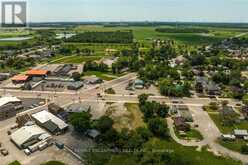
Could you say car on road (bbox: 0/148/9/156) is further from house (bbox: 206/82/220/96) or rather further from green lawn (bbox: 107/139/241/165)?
house (bbox: 206/82/220/96)

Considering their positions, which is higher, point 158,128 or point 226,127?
point 158,128

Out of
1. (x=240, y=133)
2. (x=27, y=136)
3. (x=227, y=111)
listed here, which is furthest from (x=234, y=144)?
(x=27, y=136)

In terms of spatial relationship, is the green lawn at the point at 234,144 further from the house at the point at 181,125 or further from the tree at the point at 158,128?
the tree at the point at 158,128

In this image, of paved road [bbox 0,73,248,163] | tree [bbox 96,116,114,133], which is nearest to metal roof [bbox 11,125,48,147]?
tree [bbox 96,116,114,133]

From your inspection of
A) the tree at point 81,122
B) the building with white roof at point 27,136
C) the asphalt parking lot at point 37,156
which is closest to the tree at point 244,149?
the tree at point 81,122

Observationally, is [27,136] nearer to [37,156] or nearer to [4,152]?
[4,152]

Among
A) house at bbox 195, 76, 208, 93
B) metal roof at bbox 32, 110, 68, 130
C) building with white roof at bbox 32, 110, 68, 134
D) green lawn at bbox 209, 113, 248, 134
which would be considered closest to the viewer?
building with white roof at bbox 32, 110, 68, 134

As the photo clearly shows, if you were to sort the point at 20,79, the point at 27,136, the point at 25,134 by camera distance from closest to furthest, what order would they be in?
the point at 27,136 < the point at 25,134 < the point at 20,79
